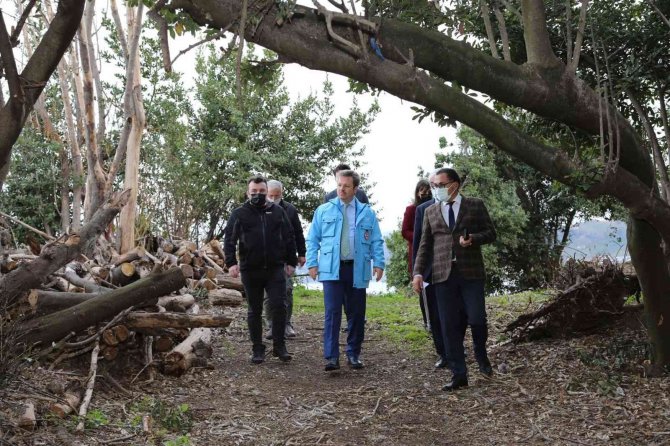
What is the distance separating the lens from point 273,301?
862cm

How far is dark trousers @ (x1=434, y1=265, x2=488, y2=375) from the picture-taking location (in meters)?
7.40

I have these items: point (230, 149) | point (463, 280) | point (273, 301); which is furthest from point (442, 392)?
point (230, 149)

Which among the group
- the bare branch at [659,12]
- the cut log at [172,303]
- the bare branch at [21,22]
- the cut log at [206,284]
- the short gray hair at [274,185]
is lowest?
the cut log at [172,303]

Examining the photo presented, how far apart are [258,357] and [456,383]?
236 centimetres

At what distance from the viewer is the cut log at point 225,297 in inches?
527

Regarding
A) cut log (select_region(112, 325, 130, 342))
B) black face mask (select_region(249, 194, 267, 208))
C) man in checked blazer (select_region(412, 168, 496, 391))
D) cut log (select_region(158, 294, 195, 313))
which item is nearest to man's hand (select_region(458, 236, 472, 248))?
man in checked blazer (select_region(412, 168, 496, 391))

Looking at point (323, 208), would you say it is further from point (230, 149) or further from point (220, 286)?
point (230, 149)

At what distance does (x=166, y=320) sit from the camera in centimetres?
763

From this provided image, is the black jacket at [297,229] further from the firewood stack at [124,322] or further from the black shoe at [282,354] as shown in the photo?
the firewood stack at [124,322]

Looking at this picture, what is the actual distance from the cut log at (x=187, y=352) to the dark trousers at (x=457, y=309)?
2569 mm

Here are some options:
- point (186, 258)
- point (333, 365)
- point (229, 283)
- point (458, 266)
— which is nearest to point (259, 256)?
point (333, 365)

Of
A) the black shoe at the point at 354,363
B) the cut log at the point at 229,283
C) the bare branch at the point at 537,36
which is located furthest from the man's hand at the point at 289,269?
the cut log at the point at 229,283

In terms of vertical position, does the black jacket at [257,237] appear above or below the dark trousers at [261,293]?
above

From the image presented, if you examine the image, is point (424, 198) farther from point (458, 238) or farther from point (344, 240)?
point (458, 238)
